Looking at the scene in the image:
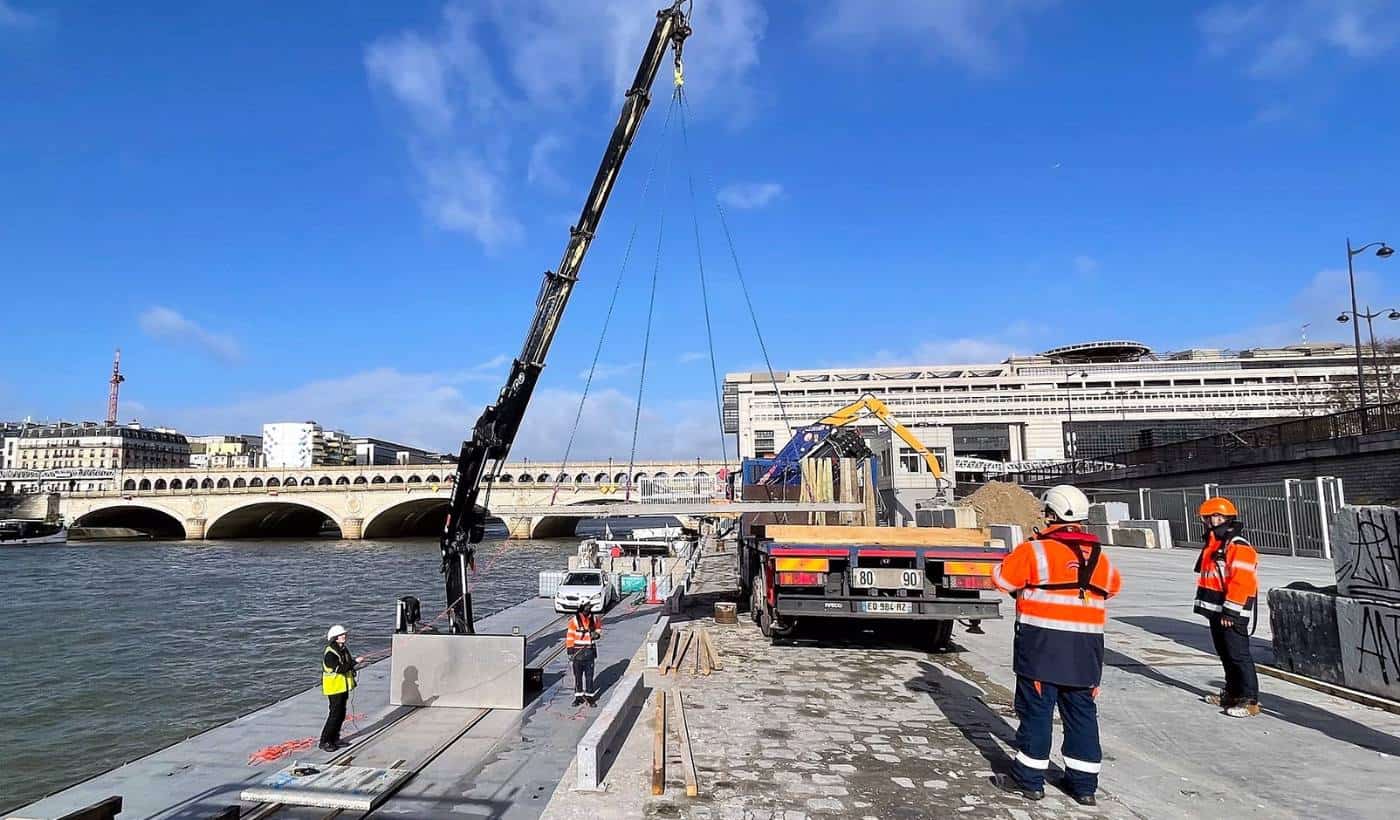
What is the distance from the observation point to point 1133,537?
85.7 feet

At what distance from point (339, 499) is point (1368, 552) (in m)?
74.3

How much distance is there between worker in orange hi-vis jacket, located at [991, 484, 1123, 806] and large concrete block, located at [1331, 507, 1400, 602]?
12.0 ft

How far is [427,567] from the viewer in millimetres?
44156

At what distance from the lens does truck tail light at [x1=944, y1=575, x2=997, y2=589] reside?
29.0 feet

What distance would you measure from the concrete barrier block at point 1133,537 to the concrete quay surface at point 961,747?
18.0 m

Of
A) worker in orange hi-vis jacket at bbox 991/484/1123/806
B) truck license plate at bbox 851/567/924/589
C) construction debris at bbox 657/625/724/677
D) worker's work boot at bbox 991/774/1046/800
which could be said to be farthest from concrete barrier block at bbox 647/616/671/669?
worker in orange hi-vis jacket at bbox 991/484/1123/806

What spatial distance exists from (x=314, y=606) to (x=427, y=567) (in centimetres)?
1728

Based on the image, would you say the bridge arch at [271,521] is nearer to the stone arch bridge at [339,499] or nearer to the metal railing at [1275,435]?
the stone arch bridge at [339,499]

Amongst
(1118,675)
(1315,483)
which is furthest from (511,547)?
(1118,675)

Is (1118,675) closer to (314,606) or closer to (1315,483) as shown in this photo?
(1315,483)

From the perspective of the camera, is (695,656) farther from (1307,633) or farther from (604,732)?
(1307,633)

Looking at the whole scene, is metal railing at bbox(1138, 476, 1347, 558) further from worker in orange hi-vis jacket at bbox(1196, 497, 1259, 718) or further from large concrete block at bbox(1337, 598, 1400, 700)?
worker in orange hi-vis jacket at bbox(1196, 497, 1259, 718)

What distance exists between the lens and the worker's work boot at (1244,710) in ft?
21.0

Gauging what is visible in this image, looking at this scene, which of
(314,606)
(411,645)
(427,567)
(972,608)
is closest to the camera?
(972,608)
